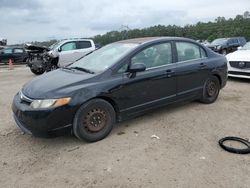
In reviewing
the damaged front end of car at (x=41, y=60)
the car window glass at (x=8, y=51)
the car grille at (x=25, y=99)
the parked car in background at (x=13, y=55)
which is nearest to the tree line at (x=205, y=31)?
the parked car in background at (x=13, y=55)

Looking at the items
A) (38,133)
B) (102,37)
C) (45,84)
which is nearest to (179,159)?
(38,133)

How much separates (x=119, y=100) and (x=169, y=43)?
167 centimetres

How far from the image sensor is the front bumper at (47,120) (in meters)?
3.93

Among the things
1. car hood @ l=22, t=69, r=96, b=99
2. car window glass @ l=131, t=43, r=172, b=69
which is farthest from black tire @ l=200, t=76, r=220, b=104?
car hood @ l=22, t=69, r=96, b=99

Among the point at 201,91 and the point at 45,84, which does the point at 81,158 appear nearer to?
the point at 45,84

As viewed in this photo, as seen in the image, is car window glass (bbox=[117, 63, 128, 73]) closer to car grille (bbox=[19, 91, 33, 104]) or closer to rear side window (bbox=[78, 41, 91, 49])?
car grille (bbox=[19, 91, 33, 104])

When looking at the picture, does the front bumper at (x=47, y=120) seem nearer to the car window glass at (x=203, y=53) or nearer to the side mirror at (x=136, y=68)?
the side mirror at (x=136, y=68)

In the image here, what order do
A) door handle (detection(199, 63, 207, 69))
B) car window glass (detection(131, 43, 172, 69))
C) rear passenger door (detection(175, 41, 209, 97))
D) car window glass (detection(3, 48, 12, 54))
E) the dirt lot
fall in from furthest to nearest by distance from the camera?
1. car window glass (detection(3, 48, 12, 54))
2. door handle (detection(199, 63, 207, 69))
3. rear passenger door (detection(175, 41, 209, 97))
4. car window glass (detection(131, 43, 172, 69))
5. the dirt lot

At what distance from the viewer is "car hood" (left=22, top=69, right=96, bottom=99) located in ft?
13.3

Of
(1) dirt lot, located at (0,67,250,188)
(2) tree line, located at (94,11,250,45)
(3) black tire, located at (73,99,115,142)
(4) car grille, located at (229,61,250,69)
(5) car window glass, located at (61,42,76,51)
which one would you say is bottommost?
(1) dirt lot, located at (0,67,250,188)

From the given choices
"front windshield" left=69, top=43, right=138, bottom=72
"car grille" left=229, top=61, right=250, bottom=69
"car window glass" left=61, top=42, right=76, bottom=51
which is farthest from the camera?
"car window glass" left=61, top=42, right=76, bottom=51

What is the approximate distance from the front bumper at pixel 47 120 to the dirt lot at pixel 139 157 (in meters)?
0.31

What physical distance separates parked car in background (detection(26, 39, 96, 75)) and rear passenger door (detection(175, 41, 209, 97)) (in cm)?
783

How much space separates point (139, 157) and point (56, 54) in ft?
33.6
